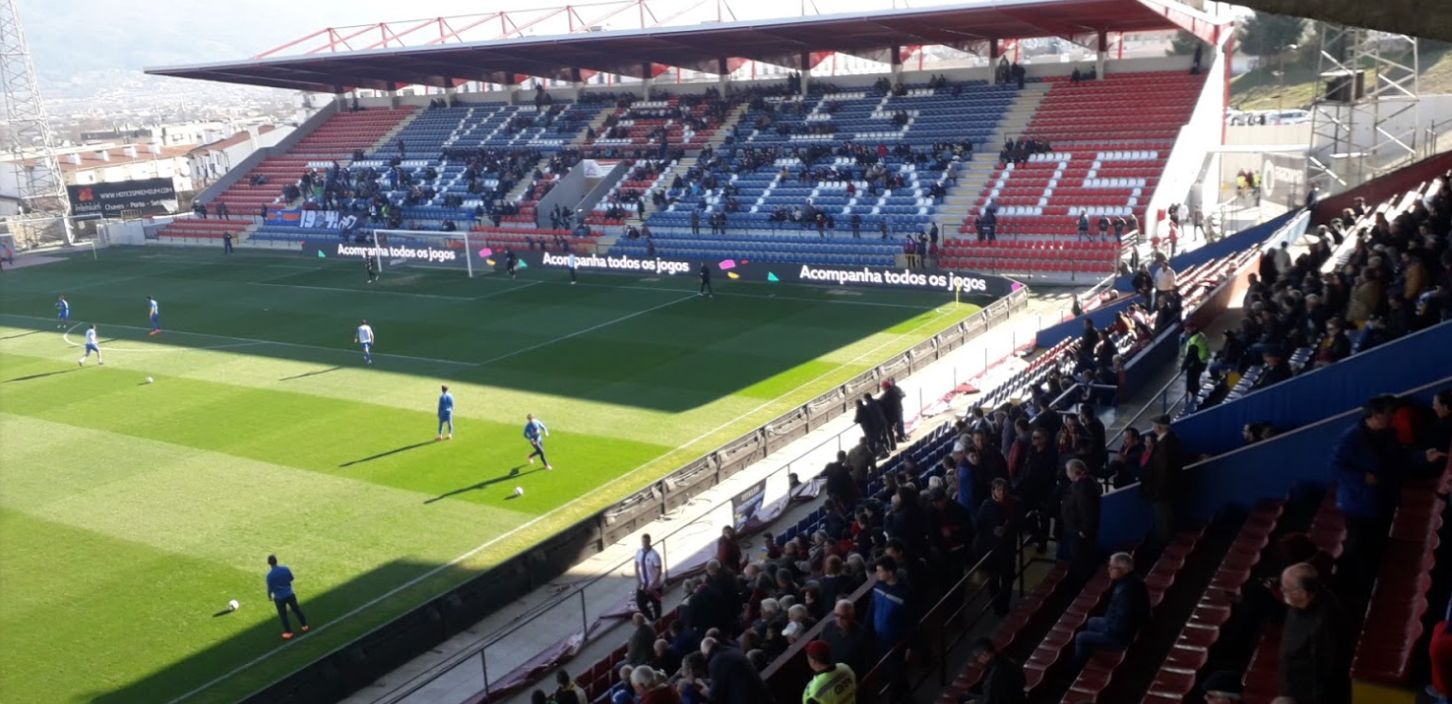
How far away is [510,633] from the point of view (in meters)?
14.0

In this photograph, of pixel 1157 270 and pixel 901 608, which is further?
pixel 1157 270

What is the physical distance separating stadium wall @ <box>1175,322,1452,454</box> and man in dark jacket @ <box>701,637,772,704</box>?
643 centimetres

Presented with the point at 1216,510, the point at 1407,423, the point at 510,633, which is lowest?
the point at 510,633

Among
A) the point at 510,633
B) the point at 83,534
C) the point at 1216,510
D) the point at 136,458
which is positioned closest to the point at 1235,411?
the point at 1216,510

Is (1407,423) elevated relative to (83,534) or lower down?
elevated

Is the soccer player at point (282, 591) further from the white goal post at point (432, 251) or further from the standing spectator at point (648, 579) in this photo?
the white goal post at point (432, 251)

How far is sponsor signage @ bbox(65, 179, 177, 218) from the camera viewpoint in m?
62.8

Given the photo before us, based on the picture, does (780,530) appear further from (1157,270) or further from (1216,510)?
(1157,270)

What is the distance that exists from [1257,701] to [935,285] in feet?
95.1

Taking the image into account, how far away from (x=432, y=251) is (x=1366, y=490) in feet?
136

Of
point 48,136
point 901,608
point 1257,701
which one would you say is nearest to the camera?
point 1257,701

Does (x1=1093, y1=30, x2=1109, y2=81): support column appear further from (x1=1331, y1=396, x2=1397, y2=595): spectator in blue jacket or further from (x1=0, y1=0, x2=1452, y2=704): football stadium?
(x1=1331, y1=396, x2=1397, y2=595): spectator in blue jacket

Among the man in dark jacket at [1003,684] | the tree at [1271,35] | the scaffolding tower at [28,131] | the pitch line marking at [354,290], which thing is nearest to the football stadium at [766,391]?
the man in dark jacket at [1003,684]

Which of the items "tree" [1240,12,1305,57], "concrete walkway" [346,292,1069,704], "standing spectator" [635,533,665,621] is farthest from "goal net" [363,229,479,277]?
"tree" [1240,12,1305,57]
